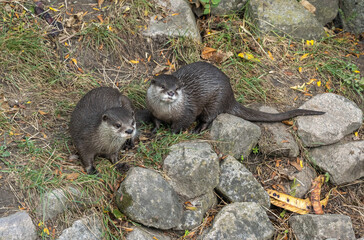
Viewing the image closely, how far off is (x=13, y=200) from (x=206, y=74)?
173 cm

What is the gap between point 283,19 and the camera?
4.44 metres

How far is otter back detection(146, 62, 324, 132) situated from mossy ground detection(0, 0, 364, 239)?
17 cm

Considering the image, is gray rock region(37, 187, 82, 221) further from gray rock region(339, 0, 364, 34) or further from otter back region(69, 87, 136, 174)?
gray rock region(339, 0, 364, 34)

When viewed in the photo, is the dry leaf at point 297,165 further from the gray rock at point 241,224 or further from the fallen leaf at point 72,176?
the fallen leaf at point 72,176

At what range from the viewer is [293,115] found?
3711mm

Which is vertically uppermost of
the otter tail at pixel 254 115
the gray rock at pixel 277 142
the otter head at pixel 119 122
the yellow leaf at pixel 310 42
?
the otter head at pixel 119 122

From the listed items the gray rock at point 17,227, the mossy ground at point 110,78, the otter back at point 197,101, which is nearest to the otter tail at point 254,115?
the otter back at point 197,101

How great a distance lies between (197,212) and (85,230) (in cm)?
78

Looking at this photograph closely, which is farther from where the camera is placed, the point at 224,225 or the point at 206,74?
the point at 206,74

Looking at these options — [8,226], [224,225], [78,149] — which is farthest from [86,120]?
[224,225]

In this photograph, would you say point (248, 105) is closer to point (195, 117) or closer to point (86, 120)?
point (195, 117)

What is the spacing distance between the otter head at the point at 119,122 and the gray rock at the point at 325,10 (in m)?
2.89

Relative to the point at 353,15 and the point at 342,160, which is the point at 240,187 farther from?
the point at 353,15

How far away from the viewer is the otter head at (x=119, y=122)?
9.35ft
